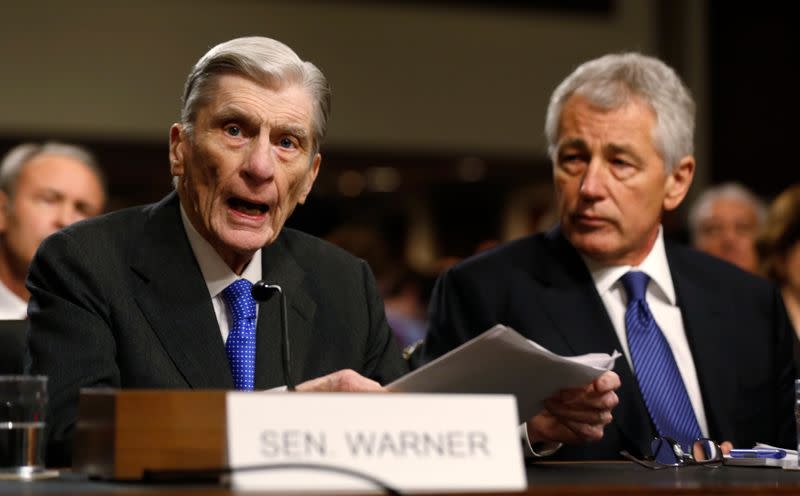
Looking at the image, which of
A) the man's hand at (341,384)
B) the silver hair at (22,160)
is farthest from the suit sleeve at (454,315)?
the silver hair at (22,160)

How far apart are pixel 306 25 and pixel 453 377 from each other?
6.25 meters

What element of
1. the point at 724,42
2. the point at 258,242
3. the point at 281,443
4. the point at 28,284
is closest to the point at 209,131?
the point at 258,242

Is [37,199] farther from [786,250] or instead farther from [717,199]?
[717,199]

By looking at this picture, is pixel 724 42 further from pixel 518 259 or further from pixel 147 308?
pixel 147 308

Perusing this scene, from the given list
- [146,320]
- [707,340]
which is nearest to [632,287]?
[707,340]

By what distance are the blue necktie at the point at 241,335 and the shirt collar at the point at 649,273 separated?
3.13 ft

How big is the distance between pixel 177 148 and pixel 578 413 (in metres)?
0.95

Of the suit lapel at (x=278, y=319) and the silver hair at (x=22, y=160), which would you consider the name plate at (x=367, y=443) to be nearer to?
the suit lapel at (x=278, y=319)

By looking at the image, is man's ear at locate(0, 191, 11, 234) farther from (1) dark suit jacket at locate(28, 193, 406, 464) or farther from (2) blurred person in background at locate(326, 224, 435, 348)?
(1) dark suit jacket at locate(28, 193, 406, 464)

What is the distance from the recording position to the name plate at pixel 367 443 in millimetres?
1495

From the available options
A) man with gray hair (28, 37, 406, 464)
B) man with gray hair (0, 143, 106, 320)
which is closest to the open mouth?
man with gray hair (28, 37, 406, 464)

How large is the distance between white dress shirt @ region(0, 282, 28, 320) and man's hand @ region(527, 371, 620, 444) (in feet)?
A: 6.72

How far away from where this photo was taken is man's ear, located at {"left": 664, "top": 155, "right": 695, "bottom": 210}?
3.08m

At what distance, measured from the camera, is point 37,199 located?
4.15m
